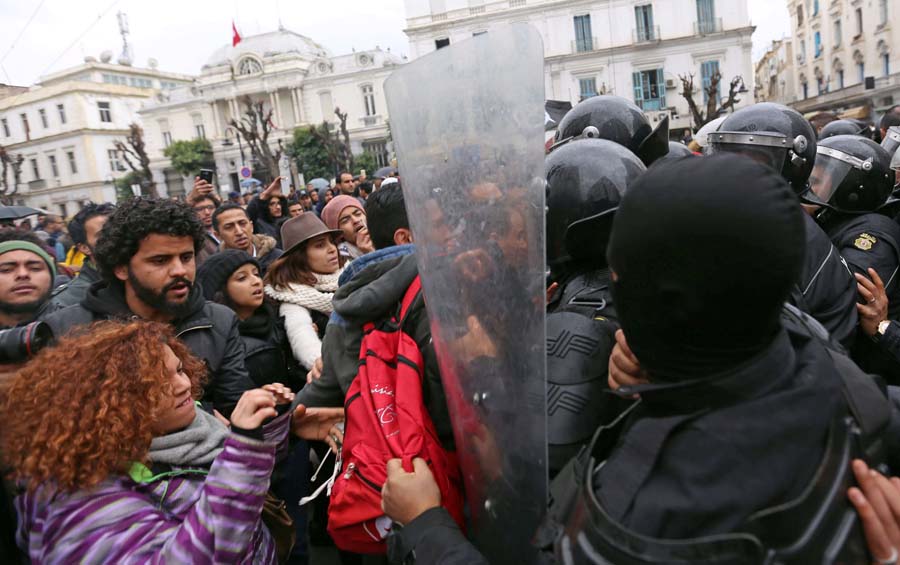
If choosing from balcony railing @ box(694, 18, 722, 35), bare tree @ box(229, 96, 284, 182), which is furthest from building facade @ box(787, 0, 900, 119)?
bare tree @ box(229, 96, 284, 182)

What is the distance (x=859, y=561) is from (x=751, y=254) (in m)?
0.52

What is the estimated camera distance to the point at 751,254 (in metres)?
0.83

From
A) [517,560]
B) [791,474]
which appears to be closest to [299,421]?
[517,560]

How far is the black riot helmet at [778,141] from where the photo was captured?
248 cm

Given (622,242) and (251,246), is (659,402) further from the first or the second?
(251,246)

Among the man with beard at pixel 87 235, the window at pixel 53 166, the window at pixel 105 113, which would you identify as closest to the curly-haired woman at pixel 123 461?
the man with beard at pixel 87 235

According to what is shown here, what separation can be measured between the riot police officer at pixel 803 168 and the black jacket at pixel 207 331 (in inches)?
88.5

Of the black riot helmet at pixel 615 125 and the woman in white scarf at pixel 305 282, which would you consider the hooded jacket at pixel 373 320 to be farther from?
the black riot helmet at pixel 615 125

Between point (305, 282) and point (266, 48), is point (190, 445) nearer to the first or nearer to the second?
point (305, 282)

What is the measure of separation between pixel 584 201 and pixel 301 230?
7.67 feet

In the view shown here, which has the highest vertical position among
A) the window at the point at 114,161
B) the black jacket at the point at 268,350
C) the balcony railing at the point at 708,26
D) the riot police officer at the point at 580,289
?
the balcony railing at the point at 708,26

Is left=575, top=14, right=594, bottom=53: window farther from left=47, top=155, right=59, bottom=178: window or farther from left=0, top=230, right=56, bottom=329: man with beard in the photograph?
left=47, top=155, right=59, bottom=178: window

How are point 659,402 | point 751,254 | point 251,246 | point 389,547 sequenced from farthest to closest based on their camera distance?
point 251,246, point 389,547, point 659,402, point 751,254

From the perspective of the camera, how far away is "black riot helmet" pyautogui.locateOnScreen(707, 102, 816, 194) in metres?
2.48
